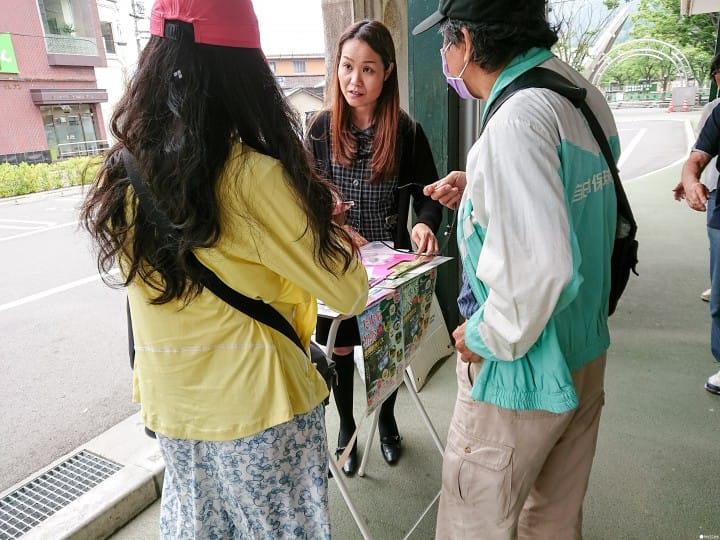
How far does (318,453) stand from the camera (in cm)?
115

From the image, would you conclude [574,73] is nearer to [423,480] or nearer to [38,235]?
[423,480]

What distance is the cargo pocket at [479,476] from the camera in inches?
42.2

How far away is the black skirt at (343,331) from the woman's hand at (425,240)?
34 centimetres

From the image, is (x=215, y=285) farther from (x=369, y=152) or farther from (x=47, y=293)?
(x=47, y=293)

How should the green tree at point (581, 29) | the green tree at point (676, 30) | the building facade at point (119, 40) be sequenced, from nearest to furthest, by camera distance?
the building facade at point (119, 40), the green tree at point (581, 29), the green tree at point (676, 30)

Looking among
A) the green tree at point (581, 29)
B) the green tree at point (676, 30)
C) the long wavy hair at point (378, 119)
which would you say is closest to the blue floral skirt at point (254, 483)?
the long wavy hair at point (378, 119)

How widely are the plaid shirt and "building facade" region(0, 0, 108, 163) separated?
301 centimetres

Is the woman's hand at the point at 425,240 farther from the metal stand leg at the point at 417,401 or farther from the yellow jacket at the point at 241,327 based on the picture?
the yellow jacket at the point at 241,327

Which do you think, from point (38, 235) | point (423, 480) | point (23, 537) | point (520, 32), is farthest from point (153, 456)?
point (38, 235)

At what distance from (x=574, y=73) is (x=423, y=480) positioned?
1619mm

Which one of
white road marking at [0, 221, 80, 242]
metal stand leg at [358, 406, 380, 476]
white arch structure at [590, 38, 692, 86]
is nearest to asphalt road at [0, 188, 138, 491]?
white road marking at [0, 221, 80, 242]

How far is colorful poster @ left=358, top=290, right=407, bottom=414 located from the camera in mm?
1409

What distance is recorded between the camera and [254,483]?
107cm

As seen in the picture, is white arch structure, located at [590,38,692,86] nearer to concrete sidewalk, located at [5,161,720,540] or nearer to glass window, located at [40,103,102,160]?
glass window, located at [40,103,102,160]
